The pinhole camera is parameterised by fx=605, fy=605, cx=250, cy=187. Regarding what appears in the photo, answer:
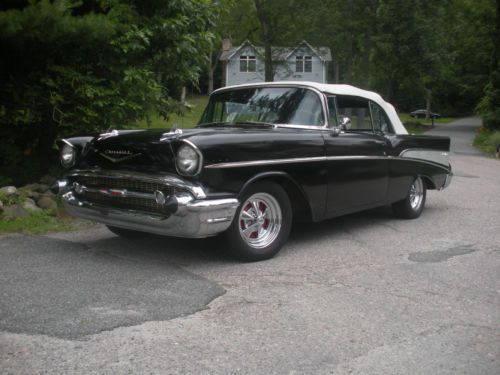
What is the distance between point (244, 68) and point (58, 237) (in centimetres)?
5122

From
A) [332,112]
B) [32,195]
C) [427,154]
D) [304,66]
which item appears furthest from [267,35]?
[332,112]

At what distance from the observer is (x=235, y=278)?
15.8ft

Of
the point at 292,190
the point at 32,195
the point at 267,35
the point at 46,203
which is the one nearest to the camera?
the point at 292,190

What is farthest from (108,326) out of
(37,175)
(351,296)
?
(37,175)

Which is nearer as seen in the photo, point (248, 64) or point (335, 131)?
point (335, 131)

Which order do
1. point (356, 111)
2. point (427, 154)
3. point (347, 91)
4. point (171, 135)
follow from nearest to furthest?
point (171, 135) → point (347, 91) → point (356, 111) → point (427, 154)

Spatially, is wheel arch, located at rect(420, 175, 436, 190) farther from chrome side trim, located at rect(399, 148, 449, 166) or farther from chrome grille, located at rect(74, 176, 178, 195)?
chrome grille, located at rect(74, 176, 178, 195)

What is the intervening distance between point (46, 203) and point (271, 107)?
313cm

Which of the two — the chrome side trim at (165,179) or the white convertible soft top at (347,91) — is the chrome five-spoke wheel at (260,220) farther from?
the white convertible soft top at (347,91)

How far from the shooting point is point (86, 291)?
14.3 ft

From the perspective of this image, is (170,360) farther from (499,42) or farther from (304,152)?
(499,42)

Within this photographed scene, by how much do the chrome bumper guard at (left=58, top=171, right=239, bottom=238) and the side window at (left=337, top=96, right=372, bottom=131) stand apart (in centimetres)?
223

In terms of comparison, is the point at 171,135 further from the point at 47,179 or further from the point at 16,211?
the point at 47,179

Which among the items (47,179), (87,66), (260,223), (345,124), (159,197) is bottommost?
(47,179)
